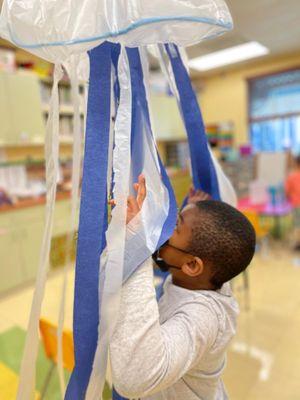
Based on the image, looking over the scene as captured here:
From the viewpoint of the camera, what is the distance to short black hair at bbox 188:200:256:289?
2.21 feet

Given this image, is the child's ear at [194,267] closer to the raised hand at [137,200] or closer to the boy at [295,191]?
the raised hand at [137,200]

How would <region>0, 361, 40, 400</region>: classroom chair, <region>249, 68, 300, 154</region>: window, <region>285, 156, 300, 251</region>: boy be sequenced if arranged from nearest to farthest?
<region>0, 361, 40, 400</region>: classroom chair < <region>285, 156, 300, 251</region>: boy < <region>249, 68, 300, 154</region>: window

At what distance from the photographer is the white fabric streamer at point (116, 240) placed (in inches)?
22.5

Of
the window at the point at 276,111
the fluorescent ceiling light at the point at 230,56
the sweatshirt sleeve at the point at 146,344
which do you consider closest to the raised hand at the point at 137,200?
the sweatshirt sleeve at the point at 146,344

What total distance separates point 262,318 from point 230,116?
13.8ft

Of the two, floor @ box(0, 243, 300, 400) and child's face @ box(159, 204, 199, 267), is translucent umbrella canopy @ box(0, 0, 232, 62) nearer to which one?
→ child's face @ box(159, 204, 199, 267)

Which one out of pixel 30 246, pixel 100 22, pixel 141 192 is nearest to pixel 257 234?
pixel 30 246

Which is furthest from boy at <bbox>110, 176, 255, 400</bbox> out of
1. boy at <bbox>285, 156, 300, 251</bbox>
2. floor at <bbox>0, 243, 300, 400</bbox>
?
boy at <bbox>285, 156, 300, 251</bbox>

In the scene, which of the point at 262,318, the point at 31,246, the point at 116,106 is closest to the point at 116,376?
the point at 116,106

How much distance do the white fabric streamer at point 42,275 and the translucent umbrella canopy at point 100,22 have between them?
0.28ft

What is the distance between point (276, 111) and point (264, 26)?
194cm

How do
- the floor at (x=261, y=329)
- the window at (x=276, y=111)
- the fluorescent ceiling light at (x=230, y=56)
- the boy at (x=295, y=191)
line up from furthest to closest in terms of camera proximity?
the window at (x=276, y=111) < the fluorescent ceiling light at (x=230, y=56) < the boy at (x=295, y=191) < the floor at (x=261, y=329)

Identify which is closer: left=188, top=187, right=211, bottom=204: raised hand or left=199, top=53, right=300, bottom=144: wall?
left=188, top=187, right=211, bottom=204: raised hand

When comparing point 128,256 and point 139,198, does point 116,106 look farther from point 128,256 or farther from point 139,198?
point 128,256
